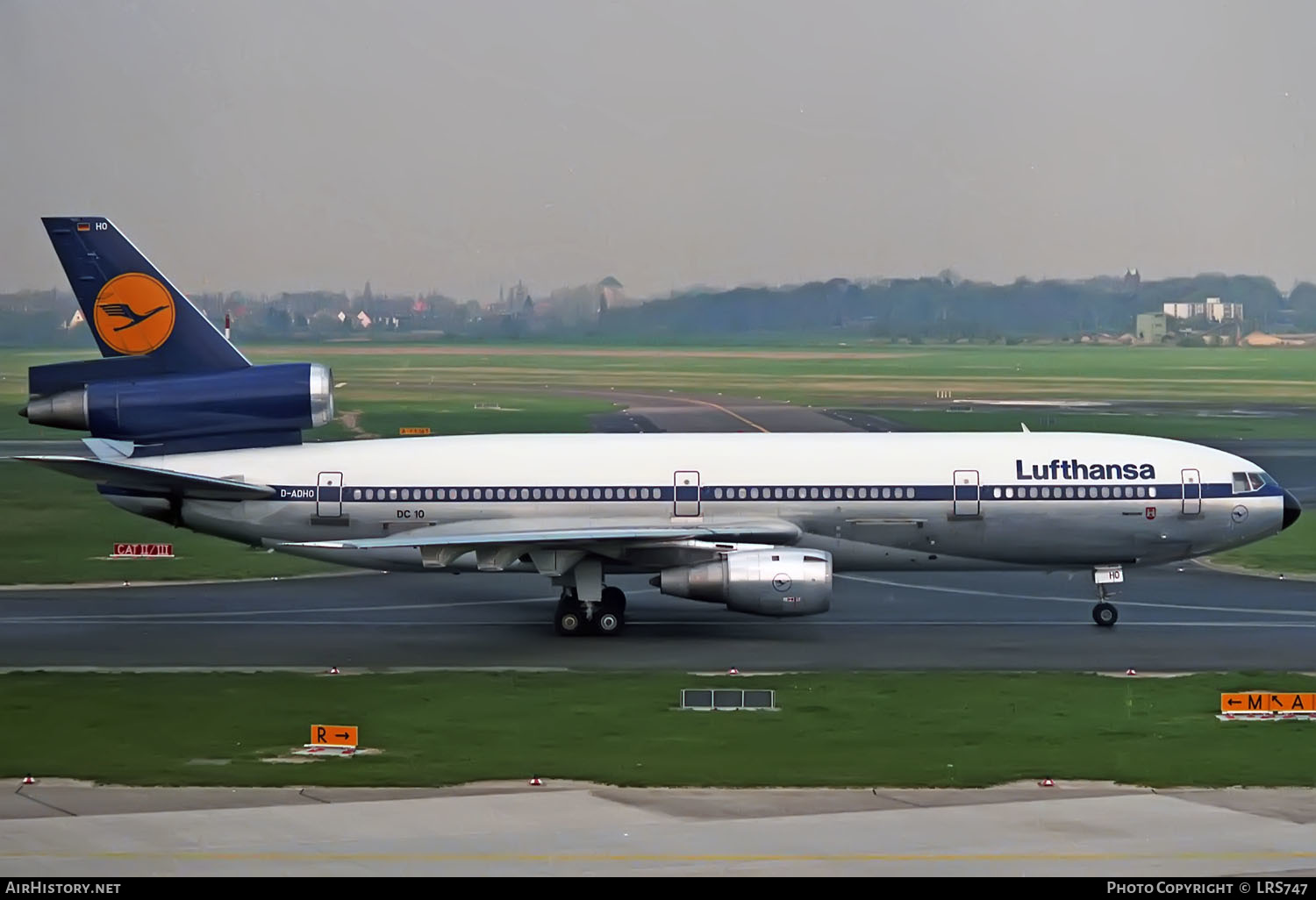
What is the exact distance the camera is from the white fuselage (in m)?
37.4

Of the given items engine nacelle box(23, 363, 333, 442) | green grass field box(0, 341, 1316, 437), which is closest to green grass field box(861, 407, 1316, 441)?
green grass field box(0, 341, 1316, 437)

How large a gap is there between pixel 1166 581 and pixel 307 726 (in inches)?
985

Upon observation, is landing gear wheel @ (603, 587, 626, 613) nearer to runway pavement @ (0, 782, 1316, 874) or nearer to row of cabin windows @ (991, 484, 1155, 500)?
row of cabin windows @ (991, 484, 1155, 500)

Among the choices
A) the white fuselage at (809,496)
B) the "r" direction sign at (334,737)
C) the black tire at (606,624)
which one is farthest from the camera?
the white fuselage at (809,496)

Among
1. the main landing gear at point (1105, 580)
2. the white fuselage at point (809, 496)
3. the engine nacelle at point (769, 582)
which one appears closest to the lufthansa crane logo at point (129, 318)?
the white fuselage at point (809, 496)

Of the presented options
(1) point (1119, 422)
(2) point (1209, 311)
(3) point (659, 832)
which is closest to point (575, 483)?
(3) point (659, 832)

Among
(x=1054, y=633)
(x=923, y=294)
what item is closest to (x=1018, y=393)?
(x=923, y=294)

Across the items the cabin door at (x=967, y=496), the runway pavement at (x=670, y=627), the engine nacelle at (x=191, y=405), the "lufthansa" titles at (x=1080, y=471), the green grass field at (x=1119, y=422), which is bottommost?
the runway pavement at (x=670, y=627)

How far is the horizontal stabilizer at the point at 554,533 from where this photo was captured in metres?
35.5

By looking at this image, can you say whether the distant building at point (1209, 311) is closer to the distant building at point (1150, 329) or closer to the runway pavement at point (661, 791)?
the distant building at point (1150, 329)

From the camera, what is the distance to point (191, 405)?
3791 centimetres

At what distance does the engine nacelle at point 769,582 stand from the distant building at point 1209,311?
99.8 meters

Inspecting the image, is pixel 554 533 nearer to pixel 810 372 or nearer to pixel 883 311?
pixel 810 372

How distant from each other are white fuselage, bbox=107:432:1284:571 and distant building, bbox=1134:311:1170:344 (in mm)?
92543
